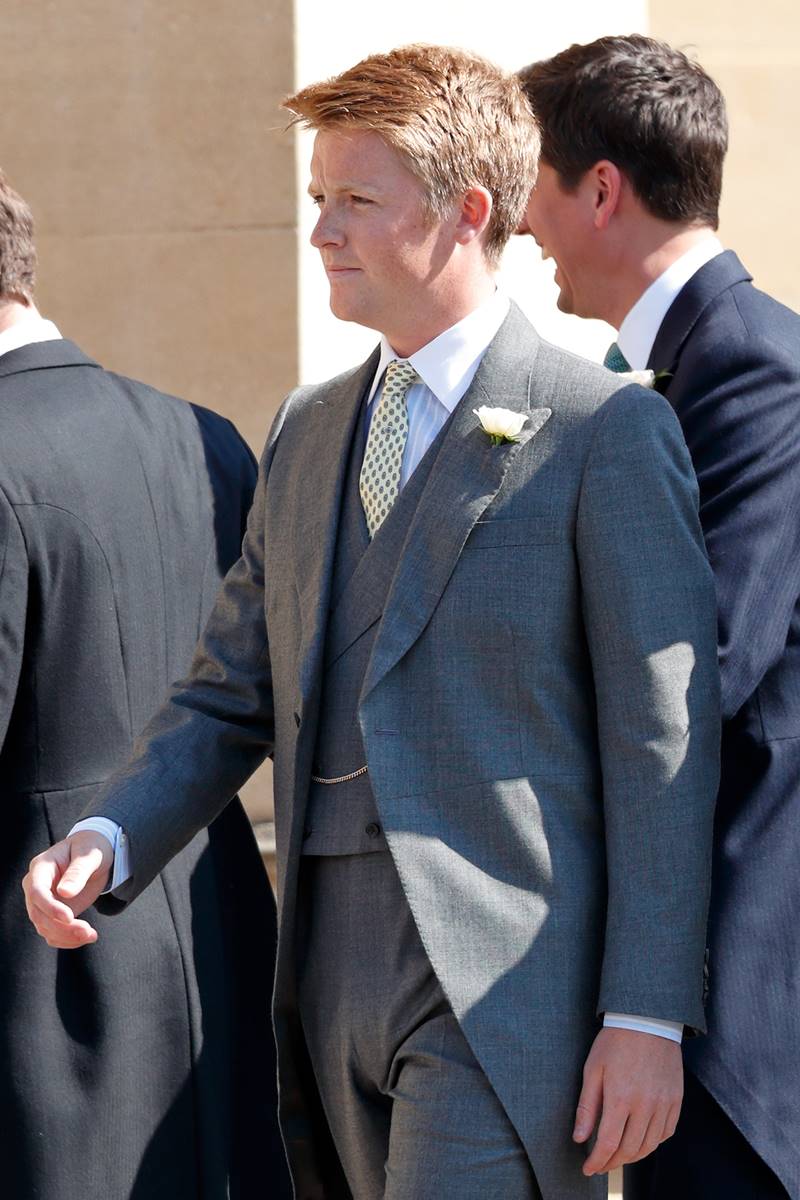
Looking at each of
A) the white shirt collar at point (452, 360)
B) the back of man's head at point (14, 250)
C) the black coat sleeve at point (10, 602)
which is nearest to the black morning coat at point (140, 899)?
the black coat sleeve at point (10, 602)

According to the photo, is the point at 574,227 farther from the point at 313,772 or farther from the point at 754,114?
the point at 754,114

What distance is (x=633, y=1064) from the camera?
210 cm

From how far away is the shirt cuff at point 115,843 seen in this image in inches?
90.7

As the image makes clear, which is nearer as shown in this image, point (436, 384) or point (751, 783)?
point (436, 384)

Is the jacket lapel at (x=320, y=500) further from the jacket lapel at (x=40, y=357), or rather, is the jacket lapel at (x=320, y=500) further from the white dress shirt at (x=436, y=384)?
the jacket lapel at (x=40, y=357)

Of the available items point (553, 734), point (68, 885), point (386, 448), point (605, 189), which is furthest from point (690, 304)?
point (68, 885)

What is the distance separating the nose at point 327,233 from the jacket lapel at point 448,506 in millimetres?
249

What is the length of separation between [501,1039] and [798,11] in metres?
4.72

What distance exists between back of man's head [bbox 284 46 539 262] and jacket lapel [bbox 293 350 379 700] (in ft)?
0.91

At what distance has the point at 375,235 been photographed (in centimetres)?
229

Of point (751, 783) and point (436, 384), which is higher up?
point (436, 384)

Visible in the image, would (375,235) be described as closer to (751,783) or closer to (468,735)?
(468,735)

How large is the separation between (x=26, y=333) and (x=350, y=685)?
4.05 feet

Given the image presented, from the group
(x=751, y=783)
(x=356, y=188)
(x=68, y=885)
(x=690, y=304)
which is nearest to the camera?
(x=68, y=885)
